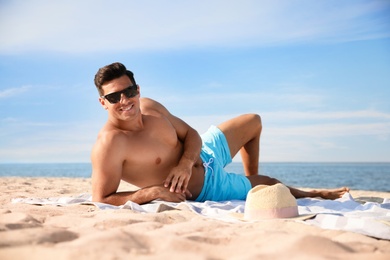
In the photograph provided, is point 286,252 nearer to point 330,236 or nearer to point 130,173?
point 330,236

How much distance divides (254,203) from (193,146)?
1.45 meters

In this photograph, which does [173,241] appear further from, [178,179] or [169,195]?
[178,179]

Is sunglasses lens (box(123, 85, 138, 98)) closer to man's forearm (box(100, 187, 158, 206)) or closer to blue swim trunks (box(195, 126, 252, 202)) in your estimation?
man's forearm (box(100, 187, 158, 206))

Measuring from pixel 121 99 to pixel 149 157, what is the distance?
1.87 feet

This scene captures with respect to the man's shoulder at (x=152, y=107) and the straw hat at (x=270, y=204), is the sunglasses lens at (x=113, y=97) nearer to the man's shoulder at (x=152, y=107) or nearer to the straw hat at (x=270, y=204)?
the man's shoulder at (x=152, y=107)

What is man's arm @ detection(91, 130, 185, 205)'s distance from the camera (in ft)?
11.8

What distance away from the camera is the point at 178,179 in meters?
3.72

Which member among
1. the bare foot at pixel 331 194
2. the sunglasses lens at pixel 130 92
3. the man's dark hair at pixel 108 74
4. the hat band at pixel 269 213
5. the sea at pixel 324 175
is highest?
the man's dark hair at pixel 108 74

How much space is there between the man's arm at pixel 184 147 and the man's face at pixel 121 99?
47 centimetres

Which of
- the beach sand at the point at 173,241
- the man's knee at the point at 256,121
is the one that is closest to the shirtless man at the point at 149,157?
the man's knee at the point at 256,121

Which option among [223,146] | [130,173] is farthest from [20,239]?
[223,146]

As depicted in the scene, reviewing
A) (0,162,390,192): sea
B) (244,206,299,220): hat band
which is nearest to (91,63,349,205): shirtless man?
(244,206,299,220): hat band

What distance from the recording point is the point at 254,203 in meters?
2.80

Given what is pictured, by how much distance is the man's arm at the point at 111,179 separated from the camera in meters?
3.58
